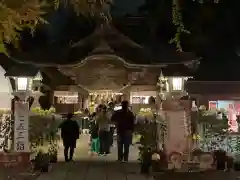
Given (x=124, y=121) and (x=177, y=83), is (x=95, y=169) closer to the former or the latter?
(x=124, y=121)

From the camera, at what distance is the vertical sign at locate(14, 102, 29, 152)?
9906mm

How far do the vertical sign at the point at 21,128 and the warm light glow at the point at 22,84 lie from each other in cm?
365

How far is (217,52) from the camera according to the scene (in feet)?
72.2

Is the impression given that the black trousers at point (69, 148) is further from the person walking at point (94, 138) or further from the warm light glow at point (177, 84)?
the warm light glow at point (177, 84)

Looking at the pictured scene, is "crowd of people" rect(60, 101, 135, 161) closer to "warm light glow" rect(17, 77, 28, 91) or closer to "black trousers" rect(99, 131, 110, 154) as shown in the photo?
"black trousers" rect(99, 131, 110, 154)

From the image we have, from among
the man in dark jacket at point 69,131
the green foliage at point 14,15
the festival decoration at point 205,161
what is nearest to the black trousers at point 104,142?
the man in dark jacket at point 69,131

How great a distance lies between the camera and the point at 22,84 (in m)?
14.0

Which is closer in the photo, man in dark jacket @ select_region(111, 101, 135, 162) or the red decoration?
the red decoration

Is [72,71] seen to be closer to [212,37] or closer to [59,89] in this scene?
[59,89]

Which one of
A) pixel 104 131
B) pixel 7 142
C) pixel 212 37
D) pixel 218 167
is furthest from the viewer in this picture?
pixel 212 37

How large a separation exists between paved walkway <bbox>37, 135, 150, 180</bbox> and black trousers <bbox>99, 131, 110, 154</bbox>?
0.30m

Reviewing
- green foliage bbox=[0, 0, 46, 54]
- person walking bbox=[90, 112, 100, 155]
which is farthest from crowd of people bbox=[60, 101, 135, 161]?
green foliage bbox=[0, 0, 46, 54]

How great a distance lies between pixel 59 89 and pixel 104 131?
7705 mm

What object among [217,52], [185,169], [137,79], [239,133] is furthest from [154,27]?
[185,169]
